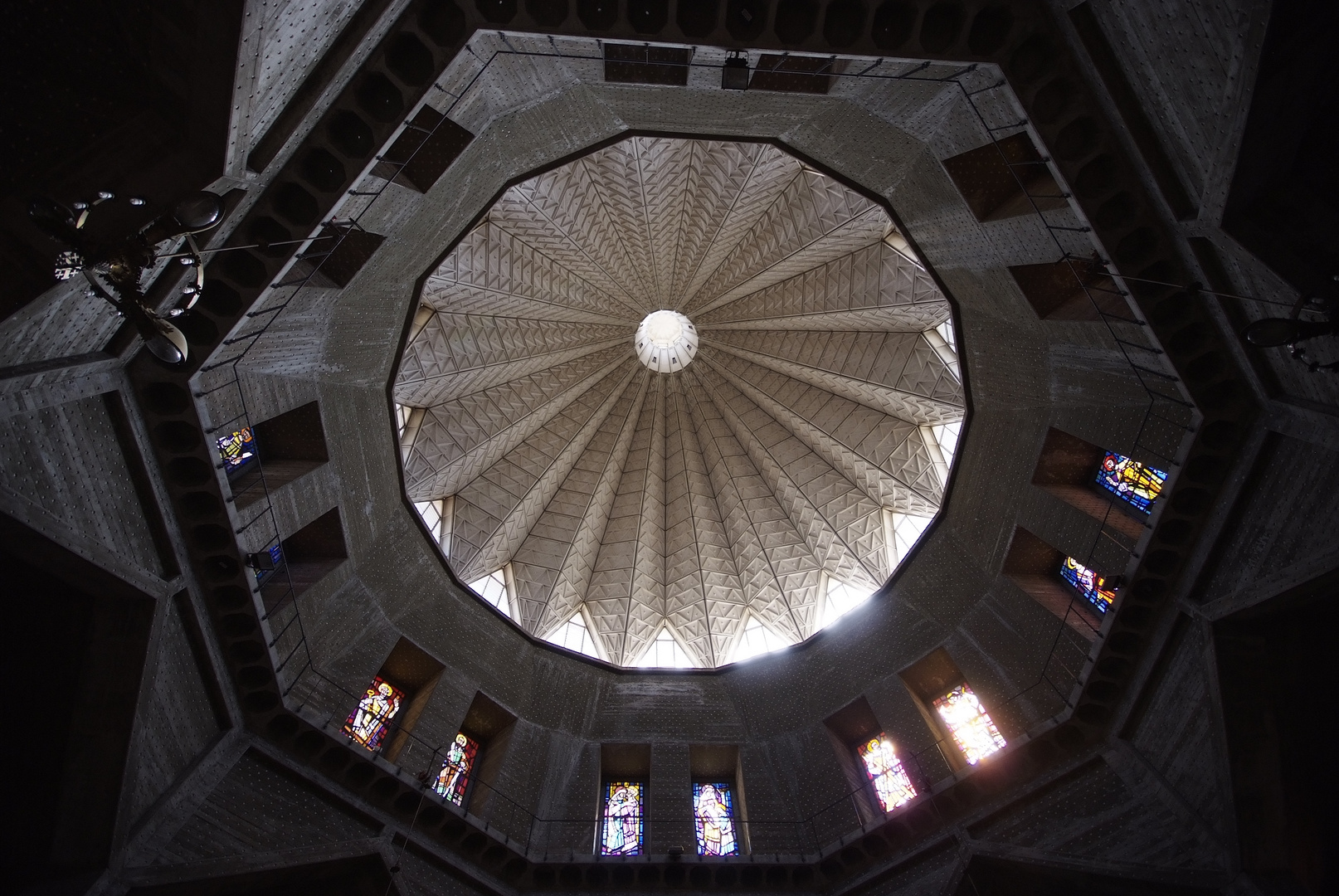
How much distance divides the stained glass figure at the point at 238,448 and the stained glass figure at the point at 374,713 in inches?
182

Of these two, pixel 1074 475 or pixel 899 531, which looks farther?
pixel 899 531

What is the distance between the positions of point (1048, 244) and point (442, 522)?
13.9 meters

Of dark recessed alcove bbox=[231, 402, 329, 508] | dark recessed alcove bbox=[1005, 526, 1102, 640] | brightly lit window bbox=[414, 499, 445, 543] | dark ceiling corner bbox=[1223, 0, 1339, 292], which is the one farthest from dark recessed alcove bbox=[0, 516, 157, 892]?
dark recessed alcove bbox=[1005, 526, 1102, 640]

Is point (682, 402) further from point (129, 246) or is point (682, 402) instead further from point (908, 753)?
point (129, 246)

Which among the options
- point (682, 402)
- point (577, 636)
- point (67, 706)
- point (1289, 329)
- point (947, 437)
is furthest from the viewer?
point (682, 402)

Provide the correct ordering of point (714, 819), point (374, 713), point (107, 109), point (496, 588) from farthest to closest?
1. point (496, 588)
2. point (714, 819)
3. point (374, 713)
4. point (107, 109)

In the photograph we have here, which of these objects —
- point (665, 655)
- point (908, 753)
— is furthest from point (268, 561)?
point (908, 753)

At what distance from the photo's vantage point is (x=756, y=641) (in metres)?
20.1

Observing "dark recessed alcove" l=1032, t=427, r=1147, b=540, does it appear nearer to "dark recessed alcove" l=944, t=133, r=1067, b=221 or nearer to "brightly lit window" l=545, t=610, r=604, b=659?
"dark recessed alcove" l=944, t=133, r=1067, b=221

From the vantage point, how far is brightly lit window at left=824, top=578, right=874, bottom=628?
1897 cm

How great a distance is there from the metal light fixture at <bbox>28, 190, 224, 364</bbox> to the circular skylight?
646 inches

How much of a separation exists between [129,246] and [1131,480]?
13851 millimetres

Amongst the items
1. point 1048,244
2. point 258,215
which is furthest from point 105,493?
point 1048,244

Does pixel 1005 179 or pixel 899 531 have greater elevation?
pixel 899 531
